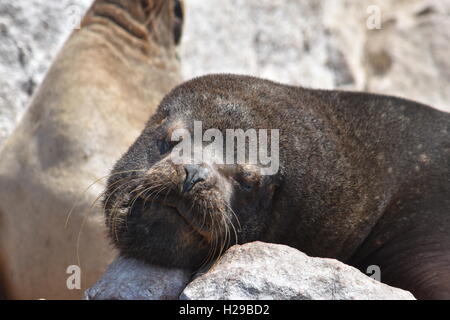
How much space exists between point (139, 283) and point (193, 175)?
67 centimetres

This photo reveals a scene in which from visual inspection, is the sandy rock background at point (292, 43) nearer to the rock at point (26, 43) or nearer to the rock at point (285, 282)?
the rock at point (26, 43)

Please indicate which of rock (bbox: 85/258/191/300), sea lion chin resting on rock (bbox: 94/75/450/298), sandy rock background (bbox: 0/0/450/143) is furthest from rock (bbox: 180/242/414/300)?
sandy rock background (bbox: 0/0/450/143)

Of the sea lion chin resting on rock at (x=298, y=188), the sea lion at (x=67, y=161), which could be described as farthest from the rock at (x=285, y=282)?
the sea lion at (x=67, y=161)

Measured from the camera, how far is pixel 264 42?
35.0 ft

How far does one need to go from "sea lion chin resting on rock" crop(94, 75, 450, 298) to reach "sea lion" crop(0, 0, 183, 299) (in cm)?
127

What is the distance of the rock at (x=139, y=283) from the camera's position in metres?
4.12

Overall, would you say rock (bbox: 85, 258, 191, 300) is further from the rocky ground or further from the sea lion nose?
the rocky ground

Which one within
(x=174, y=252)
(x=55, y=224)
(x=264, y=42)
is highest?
(x=264, y=42)

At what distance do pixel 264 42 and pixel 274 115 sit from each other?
5897 millimetres
